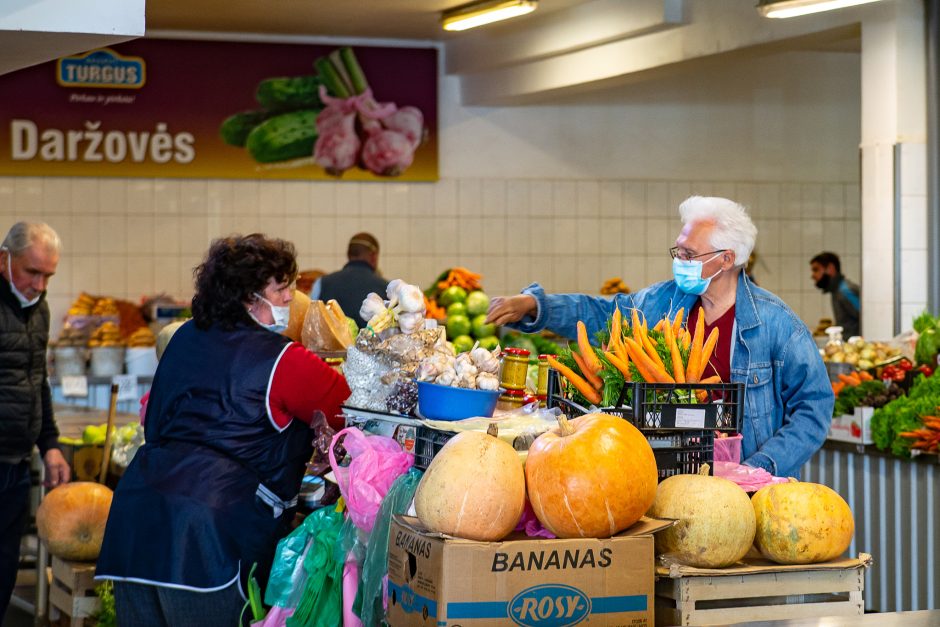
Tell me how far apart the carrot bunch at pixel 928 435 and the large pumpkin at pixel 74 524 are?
3.29 metres

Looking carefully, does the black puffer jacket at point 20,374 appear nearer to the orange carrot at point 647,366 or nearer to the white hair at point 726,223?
the white hair at point 726,223

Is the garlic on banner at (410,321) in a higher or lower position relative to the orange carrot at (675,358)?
higher

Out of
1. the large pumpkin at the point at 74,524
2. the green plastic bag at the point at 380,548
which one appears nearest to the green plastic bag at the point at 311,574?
the green plastic bag at the point at 380,548

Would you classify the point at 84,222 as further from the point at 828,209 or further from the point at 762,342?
the point at 762,342

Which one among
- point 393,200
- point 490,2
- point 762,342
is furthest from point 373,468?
point 393,200

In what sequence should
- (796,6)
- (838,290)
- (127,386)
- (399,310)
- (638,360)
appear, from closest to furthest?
(638,360) → (399,310) → (796,6) → (127,386) → (838,290)

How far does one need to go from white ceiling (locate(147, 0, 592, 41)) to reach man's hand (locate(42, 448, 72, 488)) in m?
4.43

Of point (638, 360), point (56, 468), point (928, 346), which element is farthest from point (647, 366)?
point (928, 346)

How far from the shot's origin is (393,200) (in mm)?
9883

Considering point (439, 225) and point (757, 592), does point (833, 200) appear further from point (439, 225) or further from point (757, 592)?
point (757, 592)

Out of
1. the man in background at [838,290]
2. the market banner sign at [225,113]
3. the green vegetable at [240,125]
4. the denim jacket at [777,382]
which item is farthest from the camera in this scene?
the green vegetable at [240,125]

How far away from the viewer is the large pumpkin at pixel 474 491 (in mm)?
2373

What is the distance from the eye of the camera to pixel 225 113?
31.3ft

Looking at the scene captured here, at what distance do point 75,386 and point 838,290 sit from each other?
559cm
